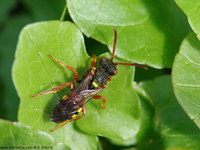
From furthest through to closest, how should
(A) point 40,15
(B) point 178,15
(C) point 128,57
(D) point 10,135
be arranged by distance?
1. (A) point 40,15
2. (B) point 178,15
3. (C) point 128,57
4. (D) point 10,135

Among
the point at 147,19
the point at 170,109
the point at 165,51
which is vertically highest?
the point at 147,19

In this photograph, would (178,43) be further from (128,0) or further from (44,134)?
(44,134)

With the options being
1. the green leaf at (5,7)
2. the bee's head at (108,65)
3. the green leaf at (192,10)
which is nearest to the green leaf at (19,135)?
the bee's head at (108,65)

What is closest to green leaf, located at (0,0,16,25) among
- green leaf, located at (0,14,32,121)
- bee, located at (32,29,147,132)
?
green leaf, located at (0,14,32,121)

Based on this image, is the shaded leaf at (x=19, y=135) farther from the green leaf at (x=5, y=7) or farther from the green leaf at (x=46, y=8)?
the green leaf at (x=5, y=7)

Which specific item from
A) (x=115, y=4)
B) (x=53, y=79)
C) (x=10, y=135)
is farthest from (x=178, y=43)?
(x=10, y=135)

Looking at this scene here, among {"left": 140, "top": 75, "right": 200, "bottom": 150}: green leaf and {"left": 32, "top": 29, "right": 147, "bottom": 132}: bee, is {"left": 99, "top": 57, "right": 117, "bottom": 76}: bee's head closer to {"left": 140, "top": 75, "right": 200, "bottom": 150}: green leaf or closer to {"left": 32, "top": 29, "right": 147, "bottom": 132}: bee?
{"left": 32, "top": 29, "right": 147, "bottom": 132}: bee

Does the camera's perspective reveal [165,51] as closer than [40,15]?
Yes
